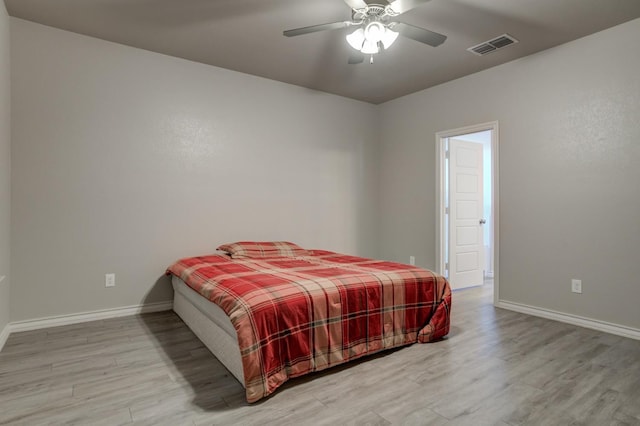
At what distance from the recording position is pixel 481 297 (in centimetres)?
438

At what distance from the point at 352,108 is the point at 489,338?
346cm

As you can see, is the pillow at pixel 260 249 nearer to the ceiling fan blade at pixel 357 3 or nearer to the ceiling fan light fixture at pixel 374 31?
the ceiling fan light fixture at pixel 374 31

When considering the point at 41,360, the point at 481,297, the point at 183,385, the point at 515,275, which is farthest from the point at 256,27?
the point at 481,297

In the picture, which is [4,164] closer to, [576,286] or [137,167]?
[137,167]

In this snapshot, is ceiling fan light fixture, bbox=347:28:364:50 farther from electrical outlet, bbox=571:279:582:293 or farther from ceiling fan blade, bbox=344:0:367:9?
electrical outlet, bbox=571:279:582:293

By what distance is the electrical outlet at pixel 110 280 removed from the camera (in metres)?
3.42

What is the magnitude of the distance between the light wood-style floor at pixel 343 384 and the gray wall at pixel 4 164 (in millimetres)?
385

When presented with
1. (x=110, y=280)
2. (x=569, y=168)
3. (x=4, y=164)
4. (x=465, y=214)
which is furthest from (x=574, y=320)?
(x=4, y=164)

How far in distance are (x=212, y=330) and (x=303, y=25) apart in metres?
2.54

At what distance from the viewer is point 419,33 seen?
2.53 m

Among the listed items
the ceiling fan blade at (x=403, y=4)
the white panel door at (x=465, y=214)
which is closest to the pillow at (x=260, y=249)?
the white panel door at (x=465, y=214)

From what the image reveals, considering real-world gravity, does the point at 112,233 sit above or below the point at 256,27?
below

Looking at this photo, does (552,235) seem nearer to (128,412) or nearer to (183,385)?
(183,385)

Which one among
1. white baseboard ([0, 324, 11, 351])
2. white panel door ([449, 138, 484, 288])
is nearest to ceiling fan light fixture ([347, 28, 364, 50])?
white panel door ([449, 138, 484, 288])
